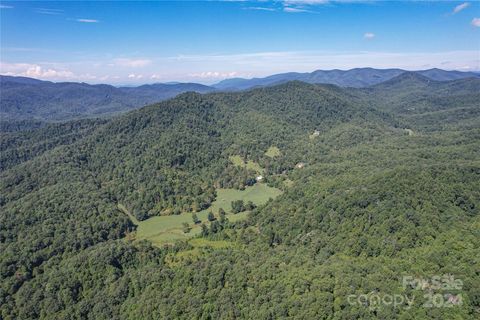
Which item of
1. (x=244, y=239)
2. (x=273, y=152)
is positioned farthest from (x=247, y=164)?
(x=244, y=239)

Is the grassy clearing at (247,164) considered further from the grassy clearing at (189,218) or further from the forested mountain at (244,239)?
the grassy clearing at (189,218)

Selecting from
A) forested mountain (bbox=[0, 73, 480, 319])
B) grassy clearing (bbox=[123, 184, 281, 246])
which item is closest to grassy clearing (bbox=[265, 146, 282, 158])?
forested mountain (bbox=[0, 73, 480, 319])

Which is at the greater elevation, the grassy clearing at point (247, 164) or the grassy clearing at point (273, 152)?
the grassy clearing at point (273, 152)

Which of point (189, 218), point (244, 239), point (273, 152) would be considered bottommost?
point (189, 218)

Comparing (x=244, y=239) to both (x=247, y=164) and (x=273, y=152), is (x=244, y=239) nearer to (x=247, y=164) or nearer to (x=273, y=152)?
(x=247, y=164)

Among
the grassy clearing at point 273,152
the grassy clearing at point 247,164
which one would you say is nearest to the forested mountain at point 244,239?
the grassy clearing at point 247,164

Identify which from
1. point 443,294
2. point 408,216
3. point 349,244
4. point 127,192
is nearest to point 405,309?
point 443,294

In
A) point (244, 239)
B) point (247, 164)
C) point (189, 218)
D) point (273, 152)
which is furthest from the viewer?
point (273, 152)
